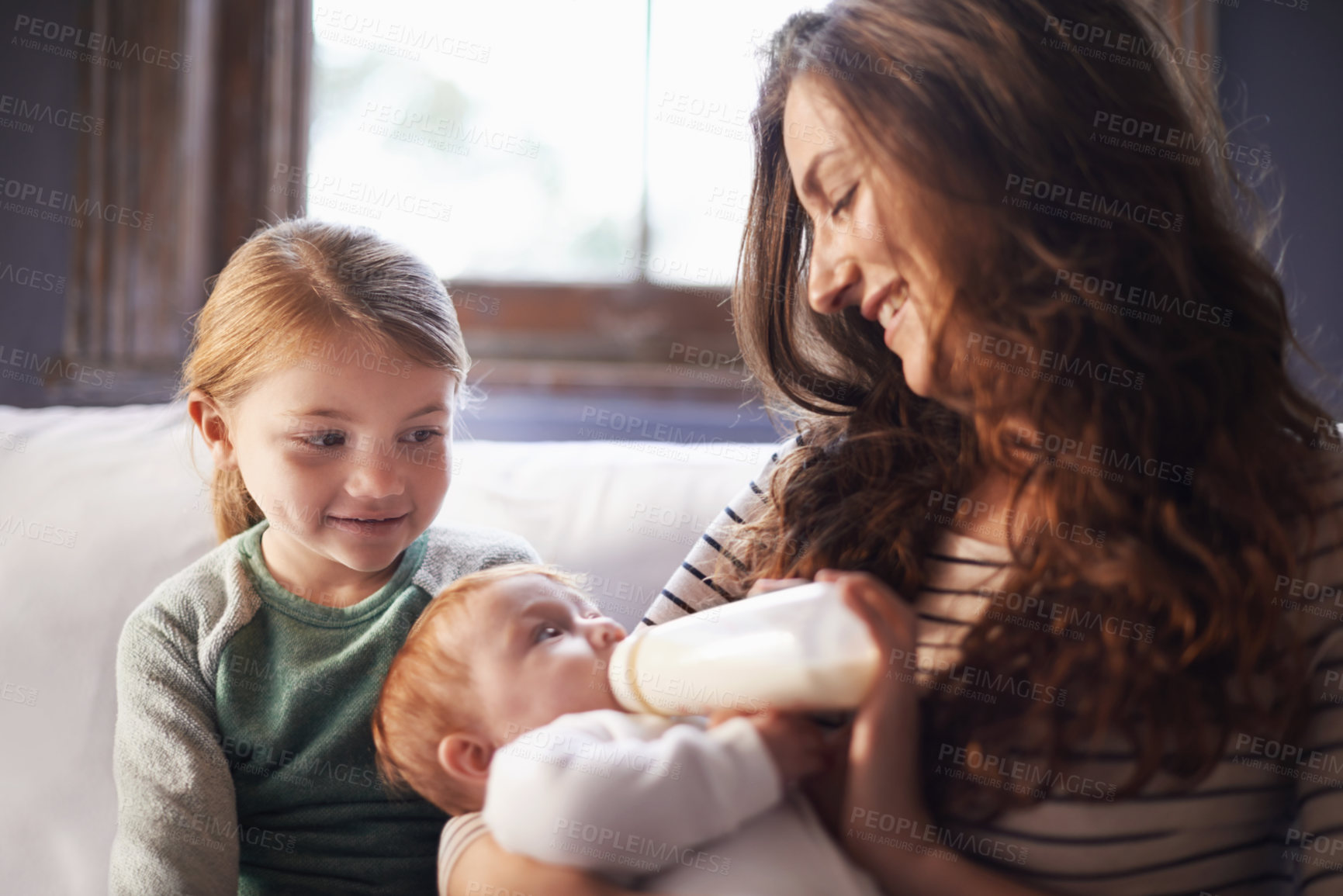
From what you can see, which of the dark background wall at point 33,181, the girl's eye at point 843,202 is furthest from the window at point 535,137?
the girl's eye at point 843,202

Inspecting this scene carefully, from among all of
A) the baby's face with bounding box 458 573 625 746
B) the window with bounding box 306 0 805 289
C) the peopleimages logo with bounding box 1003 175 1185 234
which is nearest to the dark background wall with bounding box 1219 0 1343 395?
the window with bounding box 306 0 805 289

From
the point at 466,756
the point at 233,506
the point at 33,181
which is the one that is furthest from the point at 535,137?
the point at 466,756

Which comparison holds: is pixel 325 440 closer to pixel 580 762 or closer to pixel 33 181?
pixel 580 762

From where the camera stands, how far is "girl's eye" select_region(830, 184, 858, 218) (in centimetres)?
87

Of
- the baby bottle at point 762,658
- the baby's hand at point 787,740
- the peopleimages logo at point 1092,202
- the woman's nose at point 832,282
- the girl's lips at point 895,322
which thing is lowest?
the baby's hand at point 787,740

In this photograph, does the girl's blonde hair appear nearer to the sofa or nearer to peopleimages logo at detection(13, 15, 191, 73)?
the sofa

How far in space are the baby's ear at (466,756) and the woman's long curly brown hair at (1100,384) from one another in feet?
1.04

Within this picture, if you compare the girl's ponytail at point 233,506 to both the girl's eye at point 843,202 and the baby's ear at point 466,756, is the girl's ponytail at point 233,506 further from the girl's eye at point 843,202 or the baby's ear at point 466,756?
the girl's eye at point 843,202

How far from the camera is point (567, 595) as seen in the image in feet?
Result: 3.07

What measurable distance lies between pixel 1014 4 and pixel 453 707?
75 centimetres

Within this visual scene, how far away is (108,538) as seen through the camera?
1.28m

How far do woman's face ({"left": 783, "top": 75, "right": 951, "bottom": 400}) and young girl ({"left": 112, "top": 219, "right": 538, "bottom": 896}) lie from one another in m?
0.40

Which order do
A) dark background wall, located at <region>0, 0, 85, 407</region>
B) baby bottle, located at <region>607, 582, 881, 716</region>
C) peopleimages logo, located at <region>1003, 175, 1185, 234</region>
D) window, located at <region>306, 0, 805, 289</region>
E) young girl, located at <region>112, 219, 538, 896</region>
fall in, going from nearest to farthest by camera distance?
1. baby bottle, located at <region>607, 582, 881, 716</region>
2. peopleimages logo, located at <region>1003, 175, 1185, 234</region>
3. young girl, located at <region>112, 219, 538, 896</region>
4. dark background wall, located at <region>0, 0, 85, 407</region>
5. window, located at <region>306, 0, 805, 289</region>

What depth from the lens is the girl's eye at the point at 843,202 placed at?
2.86 ft
